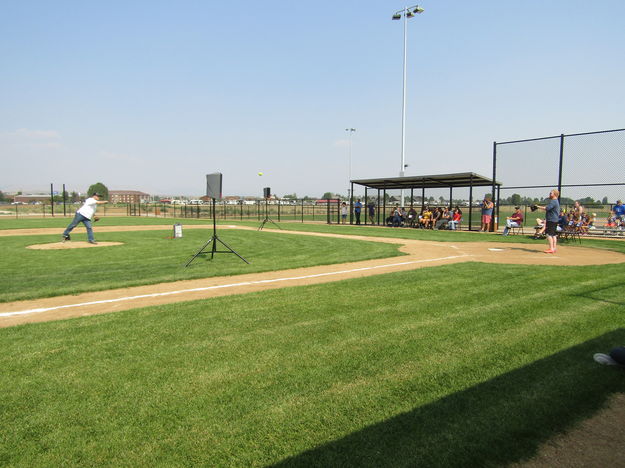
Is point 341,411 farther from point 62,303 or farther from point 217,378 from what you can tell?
point 62,303

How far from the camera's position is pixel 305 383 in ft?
10.6

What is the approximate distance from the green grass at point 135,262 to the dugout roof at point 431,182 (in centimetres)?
1245

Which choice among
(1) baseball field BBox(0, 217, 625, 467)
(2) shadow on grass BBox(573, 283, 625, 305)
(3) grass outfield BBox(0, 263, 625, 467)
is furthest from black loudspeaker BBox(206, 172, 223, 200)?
(2) shadow on grass BBox(573, 283, 625, 305)

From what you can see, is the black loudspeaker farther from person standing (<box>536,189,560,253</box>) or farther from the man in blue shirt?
the man in blue shirt

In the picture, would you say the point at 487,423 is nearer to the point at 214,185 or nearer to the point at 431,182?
the point at 214,185

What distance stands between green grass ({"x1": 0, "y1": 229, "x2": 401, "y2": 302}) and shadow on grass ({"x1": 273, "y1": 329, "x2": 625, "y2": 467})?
20.2ft

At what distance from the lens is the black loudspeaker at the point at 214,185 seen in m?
9.45

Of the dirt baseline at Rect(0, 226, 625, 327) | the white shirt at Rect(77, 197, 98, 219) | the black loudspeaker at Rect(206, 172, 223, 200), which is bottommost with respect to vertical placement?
the dirt baseline at Rect(0, 226, 625, 327)

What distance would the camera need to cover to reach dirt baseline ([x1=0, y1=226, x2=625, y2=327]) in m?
5.72

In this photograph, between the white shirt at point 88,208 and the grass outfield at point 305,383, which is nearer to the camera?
the grass outfield at point 305,383

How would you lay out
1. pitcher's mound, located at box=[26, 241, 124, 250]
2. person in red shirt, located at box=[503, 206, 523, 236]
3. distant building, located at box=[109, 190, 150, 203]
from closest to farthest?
pitcher's mound, located at box=[26, 241, 124, 250]
person in red shirt, located at box=[503, 206, 523, 236]
distant building, located at box=[109, 190, 150, 203]

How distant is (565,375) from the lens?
338 centimetres

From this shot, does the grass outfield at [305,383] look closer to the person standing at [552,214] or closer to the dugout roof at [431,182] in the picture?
the person standing at [552,214]

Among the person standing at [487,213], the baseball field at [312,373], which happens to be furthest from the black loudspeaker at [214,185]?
the person standing at [487,213]
